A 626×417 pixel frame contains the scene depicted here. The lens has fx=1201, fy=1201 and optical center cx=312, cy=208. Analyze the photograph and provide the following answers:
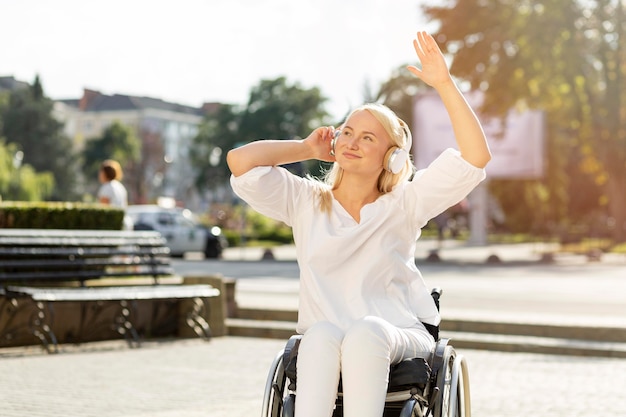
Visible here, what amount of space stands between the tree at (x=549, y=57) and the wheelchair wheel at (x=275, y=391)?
3426cm

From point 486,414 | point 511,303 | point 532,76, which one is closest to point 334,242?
point 486,414

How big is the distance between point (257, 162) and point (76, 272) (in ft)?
24.8

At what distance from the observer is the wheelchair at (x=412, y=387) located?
14.0 ft

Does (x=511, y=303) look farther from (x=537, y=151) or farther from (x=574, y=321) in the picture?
(x=537, y=151)

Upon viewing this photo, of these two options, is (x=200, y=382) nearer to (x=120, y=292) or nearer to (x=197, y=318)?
(x=120, y=292)

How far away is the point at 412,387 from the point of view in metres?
4.29

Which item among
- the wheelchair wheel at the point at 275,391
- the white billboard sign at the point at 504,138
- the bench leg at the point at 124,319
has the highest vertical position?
the white billboard sign at the point at 504,138

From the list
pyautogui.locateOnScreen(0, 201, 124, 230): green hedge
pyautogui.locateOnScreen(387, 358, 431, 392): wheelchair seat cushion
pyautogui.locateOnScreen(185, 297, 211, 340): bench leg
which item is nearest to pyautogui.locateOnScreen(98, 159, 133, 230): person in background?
pyautogui.locateOnScreen(0, 201, 124, 230): green hedge

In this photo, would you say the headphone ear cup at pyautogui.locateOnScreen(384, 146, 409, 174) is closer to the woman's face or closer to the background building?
the woman's face

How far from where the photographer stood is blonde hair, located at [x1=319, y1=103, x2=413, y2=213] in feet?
15.0

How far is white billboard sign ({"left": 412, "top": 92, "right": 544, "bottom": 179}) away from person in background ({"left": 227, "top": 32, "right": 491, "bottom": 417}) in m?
36.6

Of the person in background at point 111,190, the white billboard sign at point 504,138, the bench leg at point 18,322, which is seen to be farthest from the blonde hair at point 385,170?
the white billboard sign at point 504,138

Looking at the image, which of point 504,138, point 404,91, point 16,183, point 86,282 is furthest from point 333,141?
point 16,183

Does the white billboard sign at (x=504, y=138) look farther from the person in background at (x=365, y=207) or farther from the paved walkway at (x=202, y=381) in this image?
the person in background at (x=365, y=207)
